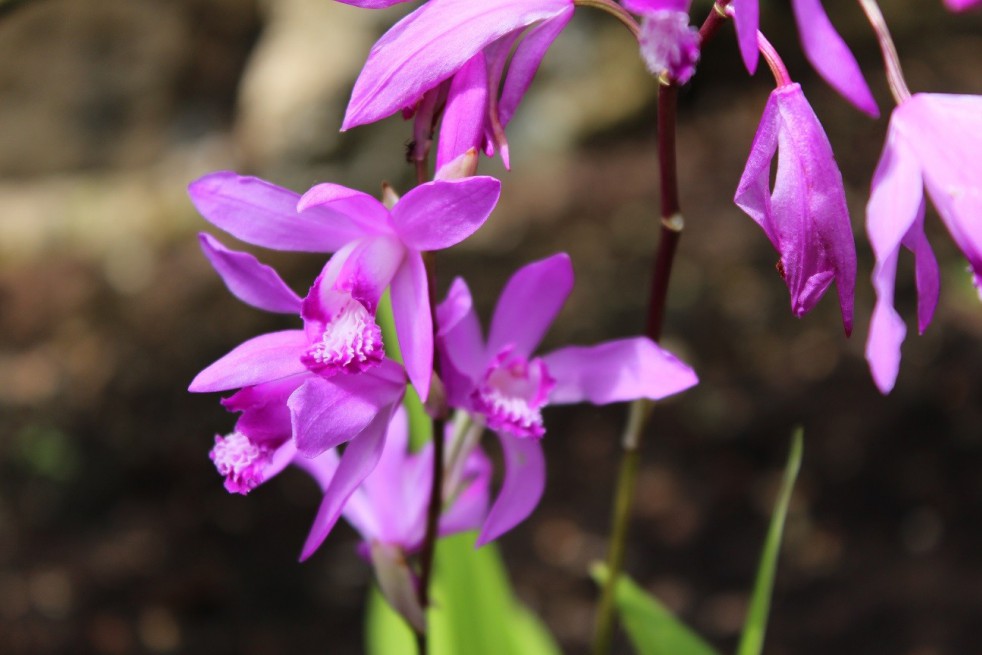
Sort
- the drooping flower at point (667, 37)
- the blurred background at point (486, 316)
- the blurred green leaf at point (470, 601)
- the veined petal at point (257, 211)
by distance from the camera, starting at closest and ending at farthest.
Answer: the drooping flower at point (667, 37) → the veined petal at point (257, 211) → the blurred green leaf at point (470, 601) → the blurred background at point (486, 316)

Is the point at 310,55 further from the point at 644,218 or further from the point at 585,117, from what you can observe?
the point at 644,218

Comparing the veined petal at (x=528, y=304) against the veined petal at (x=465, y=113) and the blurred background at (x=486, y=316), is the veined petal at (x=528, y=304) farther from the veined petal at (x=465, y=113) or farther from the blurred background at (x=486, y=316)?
the blurred background at (x=486, y=316)

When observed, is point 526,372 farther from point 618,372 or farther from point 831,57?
point 831,57

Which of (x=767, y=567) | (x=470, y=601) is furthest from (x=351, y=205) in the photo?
(x=470, y=601)

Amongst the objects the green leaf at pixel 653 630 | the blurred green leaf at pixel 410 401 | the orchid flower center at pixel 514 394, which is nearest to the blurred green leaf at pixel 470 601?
the blurred green leaf at pixel 410 401

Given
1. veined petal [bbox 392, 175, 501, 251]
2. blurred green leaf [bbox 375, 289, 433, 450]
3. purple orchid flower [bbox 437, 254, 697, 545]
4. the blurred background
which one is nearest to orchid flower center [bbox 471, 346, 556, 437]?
purple orchid flower [bbox 437, 254, 697, 545]

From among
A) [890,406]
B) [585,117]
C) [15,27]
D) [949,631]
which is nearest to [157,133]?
A: [15,27]

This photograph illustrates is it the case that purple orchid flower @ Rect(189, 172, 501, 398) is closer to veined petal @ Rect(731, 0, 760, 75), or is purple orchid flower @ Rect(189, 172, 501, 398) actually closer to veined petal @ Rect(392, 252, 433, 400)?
veined petal @ Rect(392, 252, 433, 400)
